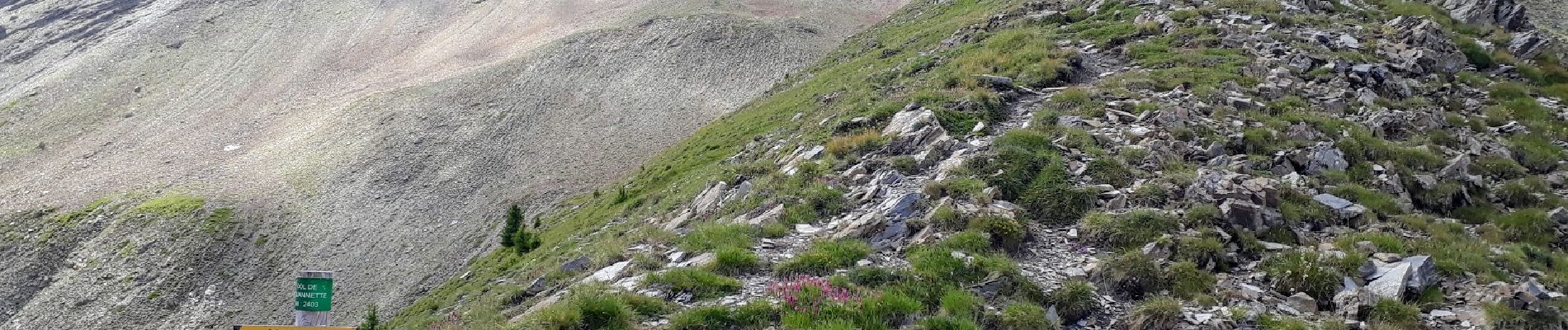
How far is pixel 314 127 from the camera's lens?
163 feet

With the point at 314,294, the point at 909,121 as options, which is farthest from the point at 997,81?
the point at 314,294

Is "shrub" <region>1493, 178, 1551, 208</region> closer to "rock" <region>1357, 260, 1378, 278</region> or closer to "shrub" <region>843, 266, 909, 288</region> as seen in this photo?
"rock" <region>1357, 260, 1378, 278</region>

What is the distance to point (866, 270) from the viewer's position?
14.1 meters

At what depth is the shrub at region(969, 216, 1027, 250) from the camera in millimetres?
15258

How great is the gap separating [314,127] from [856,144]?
3958 cm

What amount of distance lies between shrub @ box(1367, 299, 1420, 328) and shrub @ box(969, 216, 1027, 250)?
5.18 metres

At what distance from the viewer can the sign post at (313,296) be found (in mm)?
12797

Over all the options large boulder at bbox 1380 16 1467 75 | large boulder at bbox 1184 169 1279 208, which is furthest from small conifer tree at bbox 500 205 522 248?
large boulder at bbox 1380 16 1467 75

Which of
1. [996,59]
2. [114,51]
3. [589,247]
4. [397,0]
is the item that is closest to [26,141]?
[114,51]

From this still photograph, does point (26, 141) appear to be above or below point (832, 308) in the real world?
below

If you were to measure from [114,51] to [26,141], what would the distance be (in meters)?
17.7

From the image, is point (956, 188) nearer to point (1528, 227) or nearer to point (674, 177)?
point (1528, 227)

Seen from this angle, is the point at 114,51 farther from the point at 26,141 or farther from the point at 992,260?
the point at 992,260

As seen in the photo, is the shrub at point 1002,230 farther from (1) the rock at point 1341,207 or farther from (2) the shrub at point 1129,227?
(1) the rock at point 1341,207
